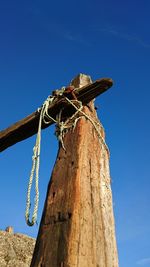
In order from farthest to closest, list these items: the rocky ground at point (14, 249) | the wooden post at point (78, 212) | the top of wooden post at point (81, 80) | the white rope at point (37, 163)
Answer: the rocky ground at point (14, 249)
the top of wooden post at point (81, 80)
the white rope at point (37, 163)
the wooden post at point (78, 212)

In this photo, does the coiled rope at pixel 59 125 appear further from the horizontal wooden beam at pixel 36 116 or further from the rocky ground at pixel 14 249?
the rocky ground at pixel 14 249

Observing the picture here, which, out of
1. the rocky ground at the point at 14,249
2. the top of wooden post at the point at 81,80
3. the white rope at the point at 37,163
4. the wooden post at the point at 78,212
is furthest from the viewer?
the rocky ground at the point at 14,249

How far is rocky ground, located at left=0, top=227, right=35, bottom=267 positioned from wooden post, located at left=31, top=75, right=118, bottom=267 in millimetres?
10919

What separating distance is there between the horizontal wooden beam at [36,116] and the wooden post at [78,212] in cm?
29

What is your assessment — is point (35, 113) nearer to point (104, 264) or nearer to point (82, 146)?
point (82, 146)

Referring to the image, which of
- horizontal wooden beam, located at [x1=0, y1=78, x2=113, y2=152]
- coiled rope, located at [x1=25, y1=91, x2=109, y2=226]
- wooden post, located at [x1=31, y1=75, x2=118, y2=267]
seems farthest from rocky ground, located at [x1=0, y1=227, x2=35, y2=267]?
wooden post, located at [x1=31, y1=75, x2=118, y2=267]

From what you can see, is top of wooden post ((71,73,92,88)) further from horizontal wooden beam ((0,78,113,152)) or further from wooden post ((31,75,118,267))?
wooden post ((31,75,118,267))

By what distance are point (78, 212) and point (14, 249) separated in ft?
40.1

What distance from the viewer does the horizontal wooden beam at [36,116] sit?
2442 mm

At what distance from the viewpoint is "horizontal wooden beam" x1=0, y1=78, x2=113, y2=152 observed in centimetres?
244

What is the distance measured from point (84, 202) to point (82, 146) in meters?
0.48

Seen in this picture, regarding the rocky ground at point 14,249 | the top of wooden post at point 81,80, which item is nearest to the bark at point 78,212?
the top of wooden post at point 81,80

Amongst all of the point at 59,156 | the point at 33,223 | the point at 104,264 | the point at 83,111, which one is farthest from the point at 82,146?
the point at 104,264

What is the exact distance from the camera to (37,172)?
2371 mm
